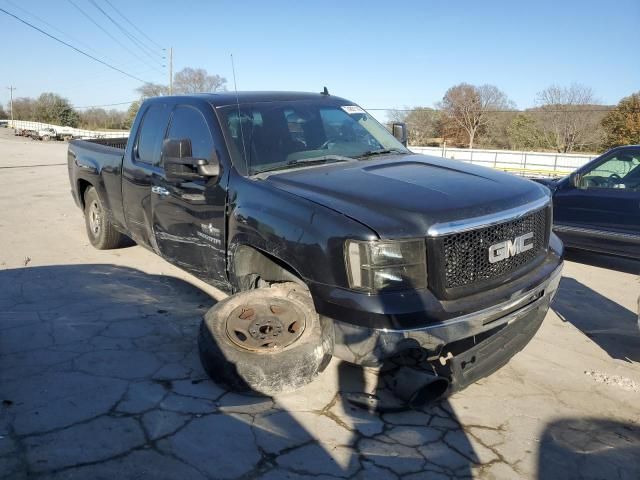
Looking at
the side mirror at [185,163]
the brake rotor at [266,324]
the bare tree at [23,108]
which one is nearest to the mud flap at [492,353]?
the brake rotor at [266,324]

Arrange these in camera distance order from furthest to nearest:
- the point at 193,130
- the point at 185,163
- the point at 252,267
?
1. the point at 193,130
2. the point at 185,163
3. the point at 252,267

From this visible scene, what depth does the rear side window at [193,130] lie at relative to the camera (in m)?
4.11

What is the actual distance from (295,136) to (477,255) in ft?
5.95

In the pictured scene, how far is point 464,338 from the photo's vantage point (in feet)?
9.62

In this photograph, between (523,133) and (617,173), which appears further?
(523,133)

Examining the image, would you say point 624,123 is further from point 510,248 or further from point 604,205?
point 510,248

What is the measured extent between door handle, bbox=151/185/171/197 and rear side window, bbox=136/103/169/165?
0.82 ft

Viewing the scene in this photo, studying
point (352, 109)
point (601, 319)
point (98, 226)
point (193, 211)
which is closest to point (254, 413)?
point (193, 211)

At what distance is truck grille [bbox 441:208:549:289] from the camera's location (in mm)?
2913

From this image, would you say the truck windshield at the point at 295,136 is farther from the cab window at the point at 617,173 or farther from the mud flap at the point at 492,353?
the cab window at the point at 617,173

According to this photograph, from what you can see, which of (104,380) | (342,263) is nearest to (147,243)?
(104,380)

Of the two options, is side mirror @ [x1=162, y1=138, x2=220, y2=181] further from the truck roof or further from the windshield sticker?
the windshield sticker

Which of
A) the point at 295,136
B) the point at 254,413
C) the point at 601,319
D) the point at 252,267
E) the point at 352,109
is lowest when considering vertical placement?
the point at 601,319

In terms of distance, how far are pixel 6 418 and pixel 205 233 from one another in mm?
1720
